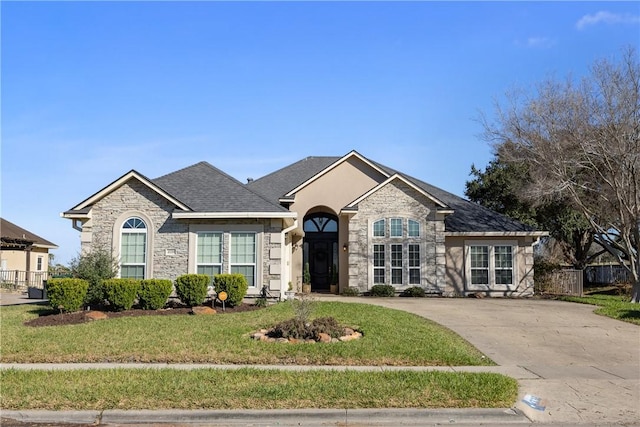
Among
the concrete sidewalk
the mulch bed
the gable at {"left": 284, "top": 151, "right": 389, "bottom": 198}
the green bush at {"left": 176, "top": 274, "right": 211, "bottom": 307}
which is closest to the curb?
the concrete sidewalk

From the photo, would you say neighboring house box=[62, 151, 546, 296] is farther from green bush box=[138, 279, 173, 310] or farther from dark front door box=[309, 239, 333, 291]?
green bush box=[138, 279, 173, 310]

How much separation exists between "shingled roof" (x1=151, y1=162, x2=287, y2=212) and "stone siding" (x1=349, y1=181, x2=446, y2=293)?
5.73m

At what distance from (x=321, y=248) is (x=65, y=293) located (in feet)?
43.4

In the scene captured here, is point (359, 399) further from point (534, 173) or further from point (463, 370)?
point (534, 173)

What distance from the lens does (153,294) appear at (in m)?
16.8

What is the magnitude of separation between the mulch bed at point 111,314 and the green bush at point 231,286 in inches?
11.4

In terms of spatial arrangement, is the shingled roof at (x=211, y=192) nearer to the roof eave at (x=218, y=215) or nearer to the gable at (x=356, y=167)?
the roof eave at (x=218, y=215)

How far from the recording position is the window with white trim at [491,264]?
24.7 m

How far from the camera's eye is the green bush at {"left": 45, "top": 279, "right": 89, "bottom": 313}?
51.3 ft

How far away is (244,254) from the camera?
757 inches

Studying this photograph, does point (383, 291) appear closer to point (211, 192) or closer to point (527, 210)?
point (211, 192)

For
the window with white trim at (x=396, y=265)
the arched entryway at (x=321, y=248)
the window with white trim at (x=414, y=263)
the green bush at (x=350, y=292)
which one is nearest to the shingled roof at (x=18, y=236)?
the arched entryway at (x=321, y=248)

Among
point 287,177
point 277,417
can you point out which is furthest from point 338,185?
point 277,417

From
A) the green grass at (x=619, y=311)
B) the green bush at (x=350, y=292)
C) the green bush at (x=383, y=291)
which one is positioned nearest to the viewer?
the green grass at (x=619, y=311)
